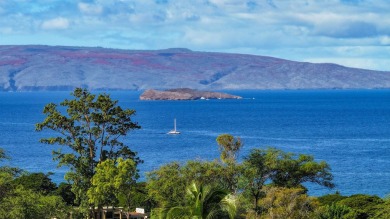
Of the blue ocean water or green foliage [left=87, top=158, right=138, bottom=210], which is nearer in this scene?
green foliage [left=87, top=158, right=138, bottom=210]

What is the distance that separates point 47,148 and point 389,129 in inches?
2547

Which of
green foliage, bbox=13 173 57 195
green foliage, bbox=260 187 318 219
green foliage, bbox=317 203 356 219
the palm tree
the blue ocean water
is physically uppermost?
the palm tree

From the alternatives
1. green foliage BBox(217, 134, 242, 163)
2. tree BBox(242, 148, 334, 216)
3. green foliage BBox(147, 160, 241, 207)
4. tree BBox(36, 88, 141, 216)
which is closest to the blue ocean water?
tree BBox(242, 148, 334, 216)

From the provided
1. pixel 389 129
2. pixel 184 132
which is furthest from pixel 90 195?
pixel 389 129

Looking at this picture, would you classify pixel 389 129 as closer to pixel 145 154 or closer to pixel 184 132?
pixel 184 132

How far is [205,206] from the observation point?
27.8 meters

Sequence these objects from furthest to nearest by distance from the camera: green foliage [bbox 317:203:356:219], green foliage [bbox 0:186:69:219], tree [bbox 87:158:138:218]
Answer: tree [bbox 87:158:138:218] < green foliage [bbox 317:203:356:219] < green foliage [bbox 0:186:69:219]

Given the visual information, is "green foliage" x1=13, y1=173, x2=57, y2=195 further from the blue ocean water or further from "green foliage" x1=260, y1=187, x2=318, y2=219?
"green foliage" x1=260, y1=187, x2=318, y2=219

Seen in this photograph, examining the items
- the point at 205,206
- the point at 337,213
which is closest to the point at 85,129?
the point at 337,213

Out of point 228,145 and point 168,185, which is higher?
point 228,145

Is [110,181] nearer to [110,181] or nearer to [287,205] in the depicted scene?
[110,181]

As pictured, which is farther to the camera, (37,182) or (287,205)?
(37,182)

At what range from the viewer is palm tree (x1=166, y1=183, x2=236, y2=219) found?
2759 cm

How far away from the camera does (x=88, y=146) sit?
42.3 metres
